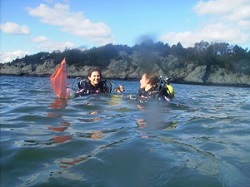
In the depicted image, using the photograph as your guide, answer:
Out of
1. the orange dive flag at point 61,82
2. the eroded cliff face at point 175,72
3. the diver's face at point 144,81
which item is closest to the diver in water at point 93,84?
the orange dive flag at point 61,82

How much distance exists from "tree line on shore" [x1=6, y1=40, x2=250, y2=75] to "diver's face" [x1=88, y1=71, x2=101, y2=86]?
7330 cm

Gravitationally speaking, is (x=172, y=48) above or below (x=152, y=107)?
above

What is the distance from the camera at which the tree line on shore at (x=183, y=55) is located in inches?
3482

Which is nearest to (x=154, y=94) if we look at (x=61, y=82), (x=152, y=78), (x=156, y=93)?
(x=156, y=93)

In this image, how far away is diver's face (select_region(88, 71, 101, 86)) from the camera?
11.6 m

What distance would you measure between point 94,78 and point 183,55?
85490 mm

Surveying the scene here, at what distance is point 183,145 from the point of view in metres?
4.59

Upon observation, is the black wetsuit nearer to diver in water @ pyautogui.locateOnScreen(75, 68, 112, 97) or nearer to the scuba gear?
the scuba gear

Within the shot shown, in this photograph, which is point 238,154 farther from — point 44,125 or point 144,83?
point 144,83

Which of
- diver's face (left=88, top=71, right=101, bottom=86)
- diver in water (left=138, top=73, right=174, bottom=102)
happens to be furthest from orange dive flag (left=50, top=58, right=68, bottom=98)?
diver in water (left=138, top=73, right=174, bottom=102)

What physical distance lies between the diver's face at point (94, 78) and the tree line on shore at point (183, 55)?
73301mm

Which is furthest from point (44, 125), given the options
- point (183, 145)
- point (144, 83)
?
point (144, 83)

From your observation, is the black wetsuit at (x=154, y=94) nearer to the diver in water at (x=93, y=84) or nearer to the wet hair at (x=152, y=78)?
the wet hair at (x=152, y=78)

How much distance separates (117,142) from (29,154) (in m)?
1.25
